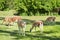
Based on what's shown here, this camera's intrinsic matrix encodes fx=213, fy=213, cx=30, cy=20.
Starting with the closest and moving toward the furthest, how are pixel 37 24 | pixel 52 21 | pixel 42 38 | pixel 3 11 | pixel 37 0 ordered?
pixel 42 38
pixel 37 24
pixel 52 21
pixel 37 0
pixel 3 11

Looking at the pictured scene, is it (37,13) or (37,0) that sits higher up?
(37,0)

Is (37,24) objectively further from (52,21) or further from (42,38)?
(52,21)

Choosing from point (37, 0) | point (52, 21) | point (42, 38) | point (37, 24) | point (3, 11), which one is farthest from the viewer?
point (3, 11)

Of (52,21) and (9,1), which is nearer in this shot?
(52,21)

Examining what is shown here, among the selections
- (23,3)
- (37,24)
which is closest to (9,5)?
(23,3)

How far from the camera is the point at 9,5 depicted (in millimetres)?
43719

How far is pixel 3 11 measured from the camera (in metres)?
42.3

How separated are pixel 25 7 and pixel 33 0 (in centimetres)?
186

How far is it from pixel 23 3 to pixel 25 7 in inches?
35.9

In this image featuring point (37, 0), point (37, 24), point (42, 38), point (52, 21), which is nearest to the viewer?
point (42, 38)

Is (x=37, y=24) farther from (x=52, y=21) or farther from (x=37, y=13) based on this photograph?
(x=37, y=13)

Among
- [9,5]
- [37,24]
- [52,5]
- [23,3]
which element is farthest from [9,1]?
[37,24]

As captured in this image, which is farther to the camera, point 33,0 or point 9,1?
point 9,1

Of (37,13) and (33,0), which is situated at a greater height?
(33,0)
